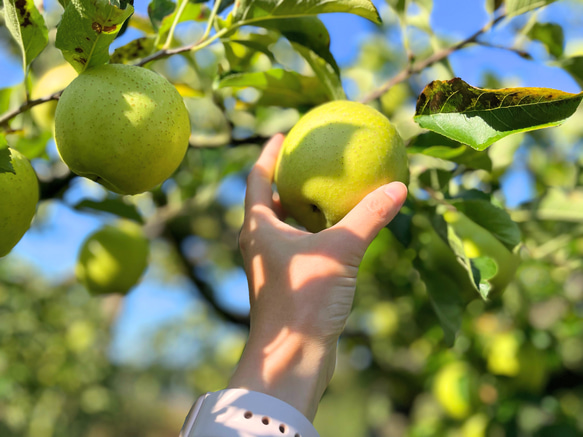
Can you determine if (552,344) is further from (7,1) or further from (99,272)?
(7,1)

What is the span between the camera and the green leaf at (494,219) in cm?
98

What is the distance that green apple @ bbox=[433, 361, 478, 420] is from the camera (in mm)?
2252

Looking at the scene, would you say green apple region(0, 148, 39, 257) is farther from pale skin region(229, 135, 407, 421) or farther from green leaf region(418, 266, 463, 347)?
green leaf region(418, 266, 463, 347)

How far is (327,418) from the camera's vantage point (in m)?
10.7

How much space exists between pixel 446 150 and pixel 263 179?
15.0 inches

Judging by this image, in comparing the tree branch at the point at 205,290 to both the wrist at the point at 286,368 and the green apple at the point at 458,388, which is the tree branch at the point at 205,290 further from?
the wrist at the point at 286,368

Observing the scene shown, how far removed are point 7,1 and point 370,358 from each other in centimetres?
264

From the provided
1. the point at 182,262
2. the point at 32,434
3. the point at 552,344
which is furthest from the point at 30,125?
the point at 32,434

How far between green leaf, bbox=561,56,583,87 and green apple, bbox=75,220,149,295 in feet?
4.22

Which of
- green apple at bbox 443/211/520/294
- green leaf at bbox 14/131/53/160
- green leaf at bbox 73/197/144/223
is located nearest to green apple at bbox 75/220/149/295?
green leaf at bbox 73/197/144/223

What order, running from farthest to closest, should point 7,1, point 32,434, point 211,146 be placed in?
1. point 32,434
2. point 211,146
3. point 7,1

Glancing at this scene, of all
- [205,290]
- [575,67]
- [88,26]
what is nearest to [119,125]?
[88,26]

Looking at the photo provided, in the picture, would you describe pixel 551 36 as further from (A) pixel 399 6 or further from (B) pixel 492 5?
(A) pixel 399 6

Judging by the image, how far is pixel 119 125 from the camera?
74 cm
